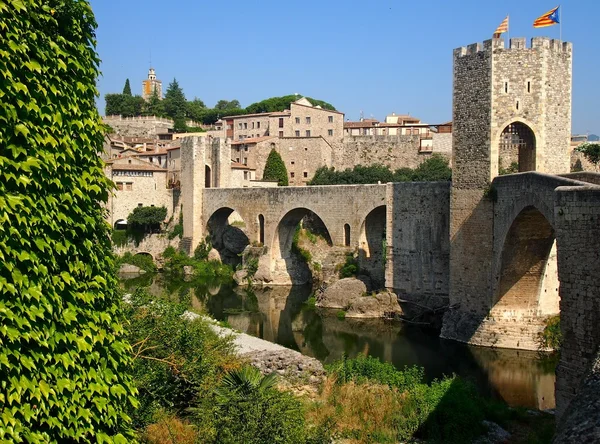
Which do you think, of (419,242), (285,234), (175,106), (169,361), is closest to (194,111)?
(175,106)

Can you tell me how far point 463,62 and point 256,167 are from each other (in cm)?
3033

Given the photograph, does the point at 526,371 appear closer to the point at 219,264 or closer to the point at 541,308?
the point at 541,308

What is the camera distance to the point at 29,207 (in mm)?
6086

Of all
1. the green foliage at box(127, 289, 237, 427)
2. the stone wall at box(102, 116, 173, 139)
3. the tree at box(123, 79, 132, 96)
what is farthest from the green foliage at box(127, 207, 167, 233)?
the tree at box(123, 79, 132, 96)

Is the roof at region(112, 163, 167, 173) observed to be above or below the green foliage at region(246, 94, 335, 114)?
below

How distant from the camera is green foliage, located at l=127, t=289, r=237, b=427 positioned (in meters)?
10.8

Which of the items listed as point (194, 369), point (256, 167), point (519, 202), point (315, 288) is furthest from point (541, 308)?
point (256, 167)

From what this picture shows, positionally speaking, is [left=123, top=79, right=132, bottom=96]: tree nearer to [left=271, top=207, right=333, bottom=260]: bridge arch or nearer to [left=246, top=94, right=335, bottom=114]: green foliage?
[left=246, top=94, right=335, bottom=114]: green foliage

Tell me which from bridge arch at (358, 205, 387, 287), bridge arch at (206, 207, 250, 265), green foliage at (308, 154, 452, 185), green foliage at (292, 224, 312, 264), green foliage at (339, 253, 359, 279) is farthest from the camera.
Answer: green foliage at (308, 154, 452, 185)

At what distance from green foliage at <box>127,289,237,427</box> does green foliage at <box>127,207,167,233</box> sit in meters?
30.9

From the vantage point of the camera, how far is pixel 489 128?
2069 cm

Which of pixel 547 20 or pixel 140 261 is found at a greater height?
pixel 547 20

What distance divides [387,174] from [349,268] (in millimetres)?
18806

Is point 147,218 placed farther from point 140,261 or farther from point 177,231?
point 140,261
